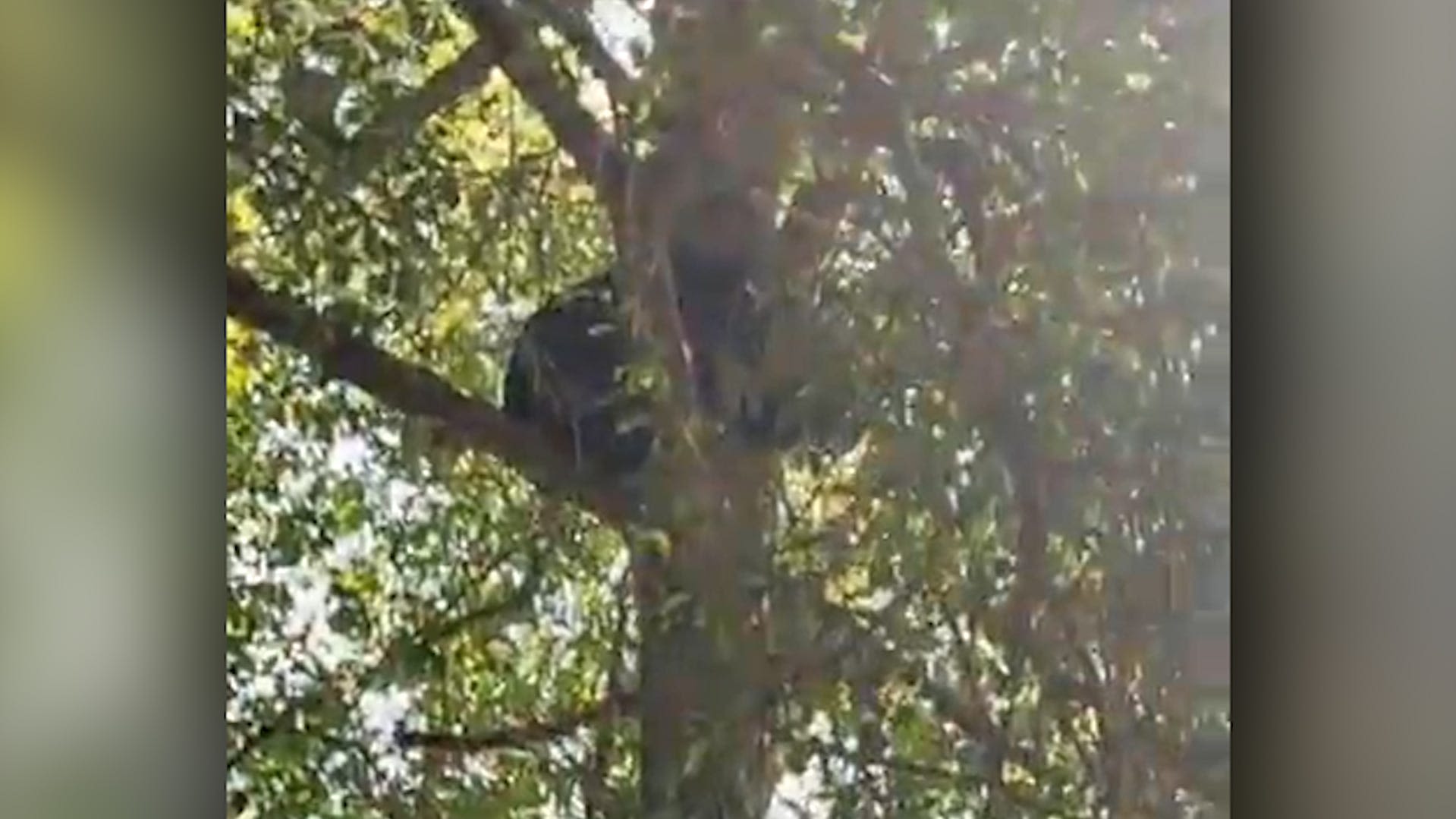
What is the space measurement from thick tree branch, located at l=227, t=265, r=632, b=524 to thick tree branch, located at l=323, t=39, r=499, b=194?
0.09 meters

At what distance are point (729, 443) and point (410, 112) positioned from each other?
1.03 ft

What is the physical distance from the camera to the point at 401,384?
40.4 inches

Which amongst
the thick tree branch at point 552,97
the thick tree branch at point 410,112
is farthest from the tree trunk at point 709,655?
the thick tree branch at point 410,112

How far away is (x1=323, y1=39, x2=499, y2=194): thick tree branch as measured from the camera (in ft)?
3.35

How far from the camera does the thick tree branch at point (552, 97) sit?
1.01 m

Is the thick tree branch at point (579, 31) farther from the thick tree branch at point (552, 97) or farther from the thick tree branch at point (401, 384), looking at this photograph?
the thick tree branch at point (401, 384)

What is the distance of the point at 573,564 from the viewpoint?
1.00m

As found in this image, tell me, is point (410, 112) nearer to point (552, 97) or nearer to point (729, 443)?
point (552, 97)
